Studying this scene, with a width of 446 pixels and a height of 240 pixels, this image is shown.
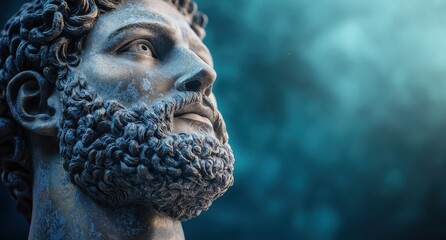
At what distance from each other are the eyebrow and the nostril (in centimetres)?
32

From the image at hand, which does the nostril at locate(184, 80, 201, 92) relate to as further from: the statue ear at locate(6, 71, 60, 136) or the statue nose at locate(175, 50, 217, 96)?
the statue ear at locate(6, 71, 60, 136)

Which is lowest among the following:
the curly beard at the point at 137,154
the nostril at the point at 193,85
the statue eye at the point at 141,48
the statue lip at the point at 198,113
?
the curly beard at the point at 137,154

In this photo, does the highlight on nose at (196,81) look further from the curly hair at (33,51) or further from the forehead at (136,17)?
the curly hair at (33,51)

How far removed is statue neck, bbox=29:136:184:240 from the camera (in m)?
3.10

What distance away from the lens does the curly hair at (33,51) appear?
129 inches

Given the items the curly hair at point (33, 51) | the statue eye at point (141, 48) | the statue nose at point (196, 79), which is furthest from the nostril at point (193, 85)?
the curly hair at point (33, 51)

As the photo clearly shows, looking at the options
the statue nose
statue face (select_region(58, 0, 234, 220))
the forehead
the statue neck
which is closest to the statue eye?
statue face (select_region(58, 0, 234, 220))

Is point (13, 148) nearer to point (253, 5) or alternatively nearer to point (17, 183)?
point (17, 183)

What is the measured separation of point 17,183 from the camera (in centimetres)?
353

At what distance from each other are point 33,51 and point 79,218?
866mm

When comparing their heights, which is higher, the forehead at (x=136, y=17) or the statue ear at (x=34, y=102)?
the forehead at (x=136, y=17)

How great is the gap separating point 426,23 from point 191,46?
2391 mm

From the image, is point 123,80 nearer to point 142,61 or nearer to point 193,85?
point 142,61

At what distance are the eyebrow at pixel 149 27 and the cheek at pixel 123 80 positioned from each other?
0.13 metres
